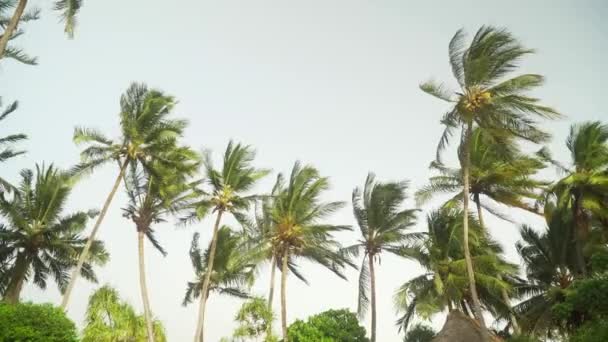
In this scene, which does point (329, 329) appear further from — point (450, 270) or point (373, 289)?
point (450, 270)

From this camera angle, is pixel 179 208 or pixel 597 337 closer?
pixel 597 337

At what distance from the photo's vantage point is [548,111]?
16688 millimetres

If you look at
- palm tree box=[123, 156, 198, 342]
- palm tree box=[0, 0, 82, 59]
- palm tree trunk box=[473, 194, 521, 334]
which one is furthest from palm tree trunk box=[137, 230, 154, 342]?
palm tree trunk box=[473, 194, 521, 334]

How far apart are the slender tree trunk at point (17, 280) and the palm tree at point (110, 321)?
4.70 meters

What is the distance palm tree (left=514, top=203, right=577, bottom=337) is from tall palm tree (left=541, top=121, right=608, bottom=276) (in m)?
0.61

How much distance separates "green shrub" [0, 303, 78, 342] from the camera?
1276 centimetres

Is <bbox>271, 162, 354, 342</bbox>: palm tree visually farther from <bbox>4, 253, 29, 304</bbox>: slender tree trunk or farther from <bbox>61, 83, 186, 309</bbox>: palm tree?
<bbox>4, 253, 29, 304</bbox>: slender tree trunk

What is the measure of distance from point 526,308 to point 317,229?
11112mm

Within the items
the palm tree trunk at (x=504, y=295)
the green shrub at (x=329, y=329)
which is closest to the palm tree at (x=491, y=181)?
the palm tree trunk at (x=504, y=295)

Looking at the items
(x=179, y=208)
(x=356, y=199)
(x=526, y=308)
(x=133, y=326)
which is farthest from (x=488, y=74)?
(x=133, y=326)

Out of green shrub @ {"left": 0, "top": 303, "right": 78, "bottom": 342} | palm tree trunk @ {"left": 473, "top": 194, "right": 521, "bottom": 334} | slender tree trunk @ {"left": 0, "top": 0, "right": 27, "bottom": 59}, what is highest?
slender tree trunk @ {"left": 0, "top": 0, "right": 27, "bottom": 59}

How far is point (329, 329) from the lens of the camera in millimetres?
18438

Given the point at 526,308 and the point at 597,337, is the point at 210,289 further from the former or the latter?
the point at 597,337

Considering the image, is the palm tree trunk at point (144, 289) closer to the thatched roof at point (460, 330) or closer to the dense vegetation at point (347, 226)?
the dense vegetation at point (347, 226)
